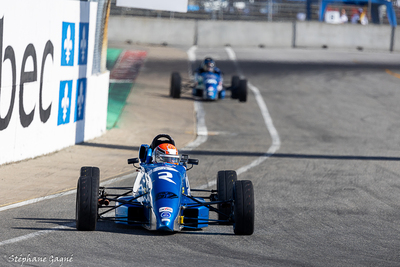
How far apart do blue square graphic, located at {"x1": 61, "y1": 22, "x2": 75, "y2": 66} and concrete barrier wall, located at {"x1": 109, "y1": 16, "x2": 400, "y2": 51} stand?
25969 mm

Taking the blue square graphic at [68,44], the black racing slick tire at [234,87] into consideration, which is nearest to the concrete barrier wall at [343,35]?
the black racing slick tire at [234,87]

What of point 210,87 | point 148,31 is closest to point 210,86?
point 210,87

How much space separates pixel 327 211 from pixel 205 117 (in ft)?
37.2

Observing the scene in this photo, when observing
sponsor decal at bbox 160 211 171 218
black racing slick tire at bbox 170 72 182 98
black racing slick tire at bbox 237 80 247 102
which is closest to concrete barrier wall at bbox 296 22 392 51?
black racing slick tire at bbox 237 80 247 102

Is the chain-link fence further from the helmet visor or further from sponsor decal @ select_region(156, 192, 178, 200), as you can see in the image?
sponsor decal @ select_region(156, 192, 178, 200)

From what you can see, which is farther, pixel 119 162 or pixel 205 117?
pixel 205 117

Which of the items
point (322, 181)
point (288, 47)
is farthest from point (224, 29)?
point (322, 181)

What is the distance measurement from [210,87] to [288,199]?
13.1 meters

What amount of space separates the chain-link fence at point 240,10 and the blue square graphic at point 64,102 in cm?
2978

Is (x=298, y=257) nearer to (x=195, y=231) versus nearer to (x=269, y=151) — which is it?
(x=195, y=231)

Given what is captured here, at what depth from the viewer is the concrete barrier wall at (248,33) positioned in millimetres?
41156

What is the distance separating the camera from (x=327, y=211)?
10180 mm

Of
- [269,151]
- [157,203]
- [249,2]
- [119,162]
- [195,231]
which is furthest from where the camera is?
[249,2]

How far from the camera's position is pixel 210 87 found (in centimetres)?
2380
